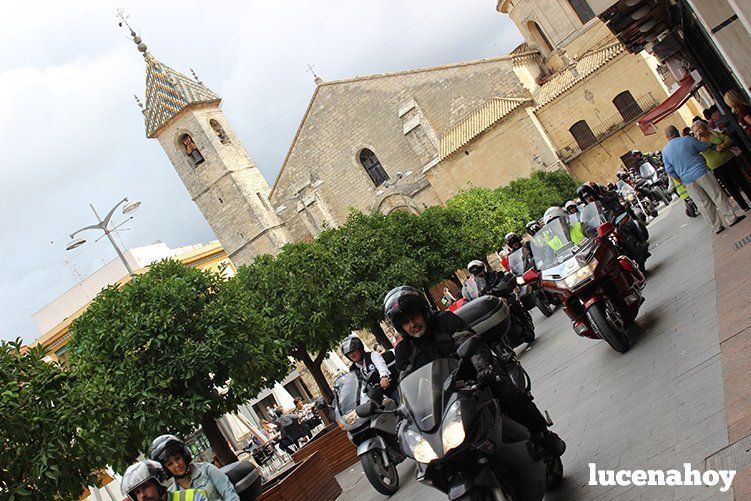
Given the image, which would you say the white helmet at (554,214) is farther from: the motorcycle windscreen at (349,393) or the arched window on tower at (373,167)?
the arched window on tower at (373,167)

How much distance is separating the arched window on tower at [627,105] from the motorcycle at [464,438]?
46377mm

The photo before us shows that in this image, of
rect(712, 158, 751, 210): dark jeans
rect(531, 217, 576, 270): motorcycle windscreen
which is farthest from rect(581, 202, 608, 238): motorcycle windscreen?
rect(712, 158, 751, 210): dark jeans

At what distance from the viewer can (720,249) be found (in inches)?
424

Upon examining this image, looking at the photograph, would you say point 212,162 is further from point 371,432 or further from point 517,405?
point 517,405

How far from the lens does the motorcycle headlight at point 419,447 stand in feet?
15.6

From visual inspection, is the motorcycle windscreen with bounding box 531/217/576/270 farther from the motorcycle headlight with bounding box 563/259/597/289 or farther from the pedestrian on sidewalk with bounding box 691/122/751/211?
the pedestrian on sidewalk with bounding box 691/122/751/211

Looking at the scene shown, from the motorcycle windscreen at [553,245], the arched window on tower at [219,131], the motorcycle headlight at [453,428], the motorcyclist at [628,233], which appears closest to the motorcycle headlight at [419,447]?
the motorcycle headlight at [453,428]

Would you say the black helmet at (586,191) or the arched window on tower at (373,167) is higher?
the arched window on tower at (373,167)

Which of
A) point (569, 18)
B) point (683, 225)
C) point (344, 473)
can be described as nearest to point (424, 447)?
point (344, 473)

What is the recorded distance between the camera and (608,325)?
8.31 meters

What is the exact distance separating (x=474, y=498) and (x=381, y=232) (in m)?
25.9

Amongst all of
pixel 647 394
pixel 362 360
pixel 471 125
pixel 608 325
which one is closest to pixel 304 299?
pixel 362 360

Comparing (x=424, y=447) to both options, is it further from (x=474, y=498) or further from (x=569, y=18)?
(x=569, y=18)

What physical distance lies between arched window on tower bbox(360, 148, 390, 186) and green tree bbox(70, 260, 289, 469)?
3527cm
